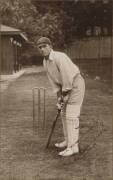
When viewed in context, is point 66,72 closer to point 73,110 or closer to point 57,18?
point 73,110

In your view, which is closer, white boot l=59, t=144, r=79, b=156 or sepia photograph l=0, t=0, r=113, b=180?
sepia photograph l=0, t=0, r=113, b=180

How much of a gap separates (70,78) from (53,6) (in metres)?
43.6

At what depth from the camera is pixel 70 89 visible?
24.1ft

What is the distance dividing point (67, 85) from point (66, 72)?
0.64 feet

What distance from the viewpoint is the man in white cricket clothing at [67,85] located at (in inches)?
286

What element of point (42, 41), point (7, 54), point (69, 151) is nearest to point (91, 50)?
point (7, 54)

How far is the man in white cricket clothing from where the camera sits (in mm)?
7273

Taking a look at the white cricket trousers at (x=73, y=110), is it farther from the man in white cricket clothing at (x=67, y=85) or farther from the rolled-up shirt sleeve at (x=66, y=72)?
the rolled-up shirt sleeve at (x=66, y=72)

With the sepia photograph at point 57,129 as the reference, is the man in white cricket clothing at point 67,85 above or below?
above

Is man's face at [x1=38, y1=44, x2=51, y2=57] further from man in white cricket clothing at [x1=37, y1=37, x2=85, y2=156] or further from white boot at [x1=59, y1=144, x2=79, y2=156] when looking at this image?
white boot at [x1=59, y1=144, x2=79, y2=156]

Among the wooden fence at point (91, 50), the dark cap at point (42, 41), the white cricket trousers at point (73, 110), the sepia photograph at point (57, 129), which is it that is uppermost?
the dark cap at point (42, 41)

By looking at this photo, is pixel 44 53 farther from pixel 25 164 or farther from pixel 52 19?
pixel 52 19

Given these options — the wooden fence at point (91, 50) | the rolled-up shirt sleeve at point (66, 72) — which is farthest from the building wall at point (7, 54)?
the rolled-up shirt sleeve at point (66, 72)

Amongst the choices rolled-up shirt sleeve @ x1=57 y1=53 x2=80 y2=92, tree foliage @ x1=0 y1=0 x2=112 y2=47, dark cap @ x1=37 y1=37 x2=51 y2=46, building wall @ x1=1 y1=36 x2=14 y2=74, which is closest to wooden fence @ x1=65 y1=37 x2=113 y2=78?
tree foliage @ x1=0 y1=0 x2=112 y2=47
